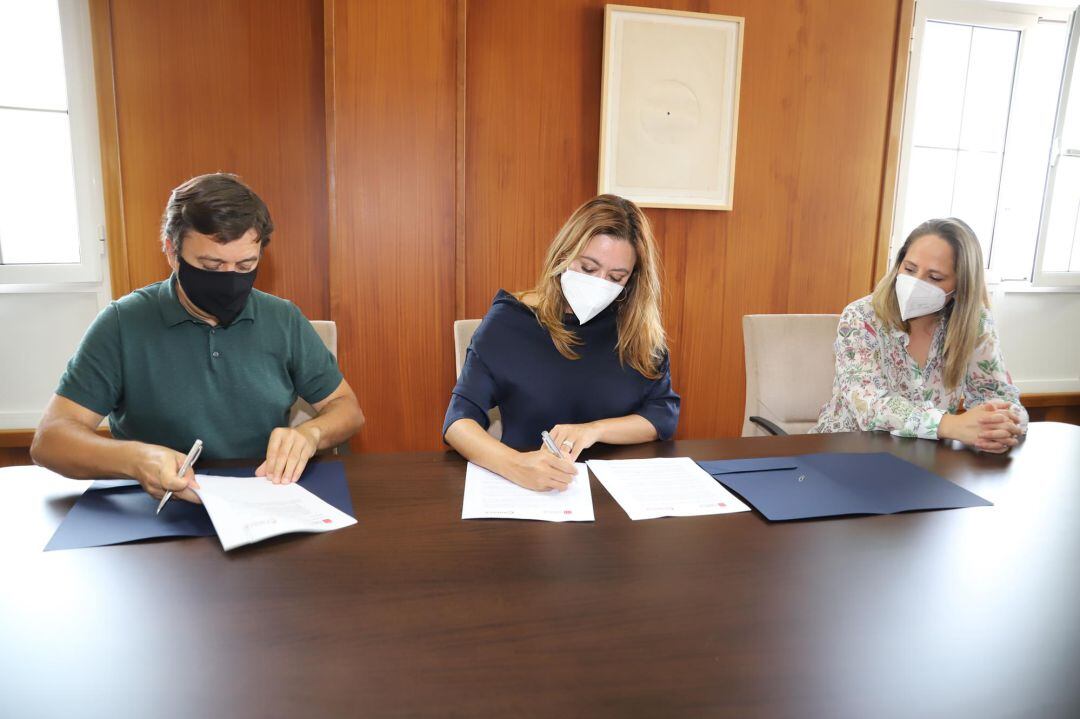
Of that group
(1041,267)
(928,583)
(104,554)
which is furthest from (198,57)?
(1041,267)

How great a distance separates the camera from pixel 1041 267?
3414 millimetres

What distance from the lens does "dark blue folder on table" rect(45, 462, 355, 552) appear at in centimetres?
90

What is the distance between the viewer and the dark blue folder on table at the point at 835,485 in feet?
3.58

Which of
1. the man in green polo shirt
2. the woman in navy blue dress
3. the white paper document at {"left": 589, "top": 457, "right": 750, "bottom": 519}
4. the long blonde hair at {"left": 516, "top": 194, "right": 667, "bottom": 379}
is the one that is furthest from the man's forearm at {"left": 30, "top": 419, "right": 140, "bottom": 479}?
the long blonde hair at {"left": 516, "top": 194, "right": 667, "bottom": 379}

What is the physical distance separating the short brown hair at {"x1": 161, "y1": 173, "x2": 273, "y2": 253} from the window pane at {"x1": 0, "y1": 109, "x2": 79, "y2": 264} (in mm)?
1716

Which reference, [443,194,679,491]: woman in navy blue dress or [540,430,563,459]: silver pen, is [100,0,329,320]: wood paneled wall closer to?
[443,194,679,491]: woman in navy blue dress

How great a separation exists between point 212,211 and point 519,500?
820mm

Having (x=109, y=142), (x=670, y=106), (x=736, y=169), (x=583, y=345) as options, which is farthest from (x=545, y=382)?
(x=109, y=142)

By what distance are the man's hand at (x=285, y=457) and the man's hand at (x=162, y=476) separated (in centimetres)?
14

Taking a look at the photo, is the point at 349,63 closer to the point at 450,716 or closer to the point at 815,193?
the point at 815,193

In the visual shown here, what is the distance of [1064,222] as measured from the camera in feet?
11.3

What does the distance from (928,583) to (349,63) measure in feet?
8.19

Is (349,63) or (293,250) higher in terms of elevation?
(349,63)

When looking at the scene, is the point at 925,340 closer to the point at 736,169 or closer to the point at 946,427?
the point at 946,427
